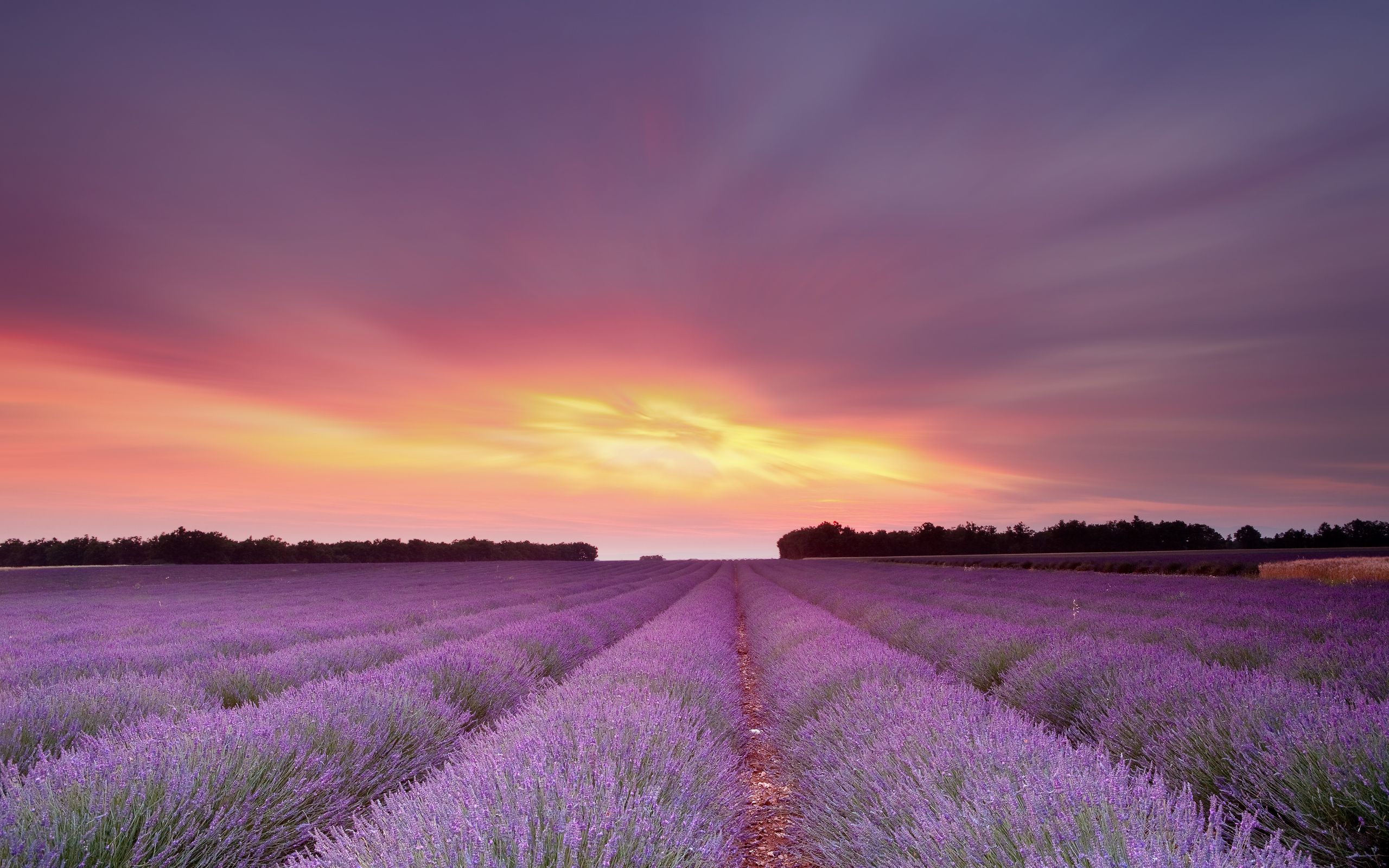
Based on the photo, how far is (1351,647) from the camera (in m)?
5.01

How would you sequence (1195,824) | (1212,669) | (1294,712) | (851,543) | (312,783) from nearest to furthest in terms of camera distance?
1. (1195,824)
2. (312,783)
3. (1294,712)
4. (1212,669)
5. (851,543)

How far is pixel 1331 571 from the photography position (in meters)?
16.6

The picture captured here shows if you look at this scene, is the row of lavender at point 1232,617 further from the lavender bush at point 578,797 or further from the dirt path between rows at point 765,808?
the lavender bush at point 578,797

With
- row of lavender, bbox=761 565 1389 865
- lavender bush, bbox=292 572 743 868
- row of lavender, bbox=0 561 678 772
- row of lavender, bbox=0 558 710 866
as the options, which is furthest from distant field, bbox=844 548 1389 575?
row of lavender, bbox=0 558 710 866

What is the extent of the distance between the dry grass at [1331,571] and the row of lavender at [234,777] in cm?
1792

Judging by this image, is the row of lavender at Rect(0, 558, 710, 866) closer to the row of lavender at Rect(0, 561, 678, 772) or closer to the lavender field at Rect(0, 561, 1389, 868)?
the lavender field at Rect(0, 561, 1389, 868)

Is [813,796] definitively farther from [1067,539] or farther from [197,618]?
[1067,539]

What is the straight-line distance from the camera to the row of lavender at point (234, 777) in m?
2.00

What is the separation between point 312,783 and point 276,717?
2.64 ft

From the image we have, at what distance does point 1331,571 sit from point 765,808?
20.7m

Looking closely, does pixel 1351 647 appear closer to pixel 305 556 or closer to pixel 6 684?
pixel 6 684

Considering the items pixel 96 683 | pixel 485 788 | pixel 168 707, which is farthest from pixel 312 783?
pixel 96 683

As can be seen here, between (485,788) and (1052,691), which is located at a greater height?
(485,788)

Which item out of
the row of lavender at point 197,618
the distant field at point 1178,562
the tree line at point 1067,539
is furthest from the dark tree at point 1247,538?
the row of lavender at point 197,618
